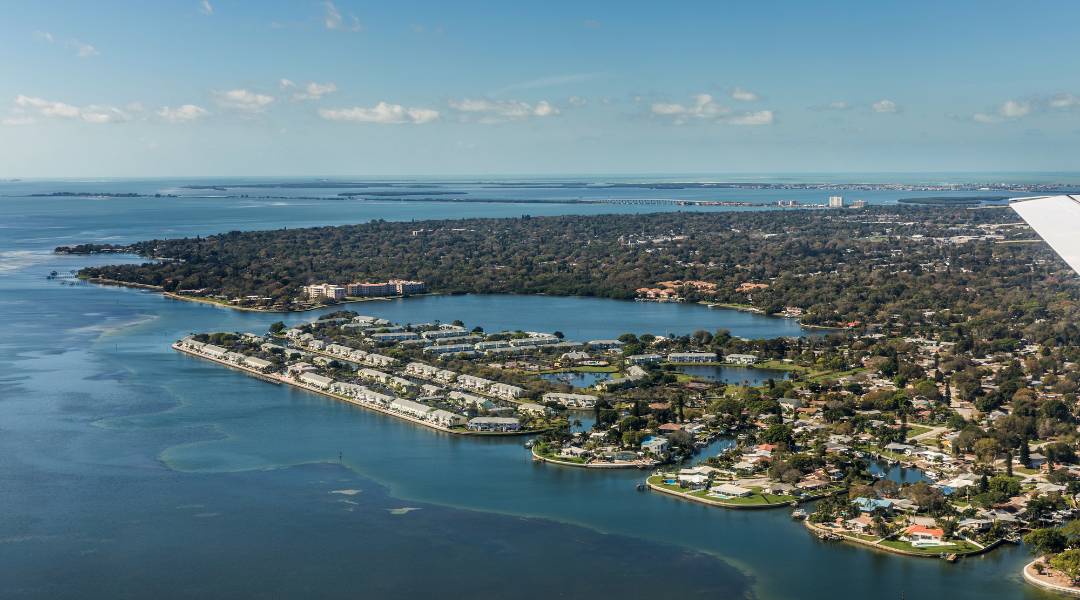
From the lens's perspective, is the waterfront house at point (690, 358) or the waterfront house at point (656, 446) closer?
the waterfront house at point (656, 446)

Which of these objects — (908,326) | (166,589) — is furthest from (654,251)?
(166,589)

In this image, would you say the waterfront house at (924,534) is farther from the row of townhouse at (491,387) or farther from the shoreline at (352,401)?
the row of townhouse at (491,387)

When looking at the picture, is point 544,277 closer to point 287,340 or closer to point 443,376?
point 287,340

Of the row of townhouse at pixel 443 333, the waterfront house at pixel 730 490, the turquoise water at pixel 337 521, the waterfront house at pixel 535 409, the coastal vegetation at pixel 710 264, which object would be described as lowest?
the turquoise water at pixel 337 521

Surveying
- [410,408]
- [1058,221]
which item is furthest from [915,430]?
[410,408]

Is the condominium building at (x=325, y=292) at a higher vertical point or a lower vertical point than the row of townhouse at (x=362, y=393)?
higher

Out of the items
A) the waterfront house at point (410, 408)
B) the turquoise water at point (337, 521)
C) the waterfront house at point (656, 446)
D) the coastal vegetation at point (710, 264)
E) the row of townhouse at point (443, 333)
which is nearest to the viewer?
the turquoise water at point (337, 521)

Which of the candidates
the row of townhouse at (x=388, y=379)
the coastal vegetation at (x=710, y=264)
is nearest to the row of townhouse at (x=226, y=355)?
the row of townhouse at (x=388, y=379)
